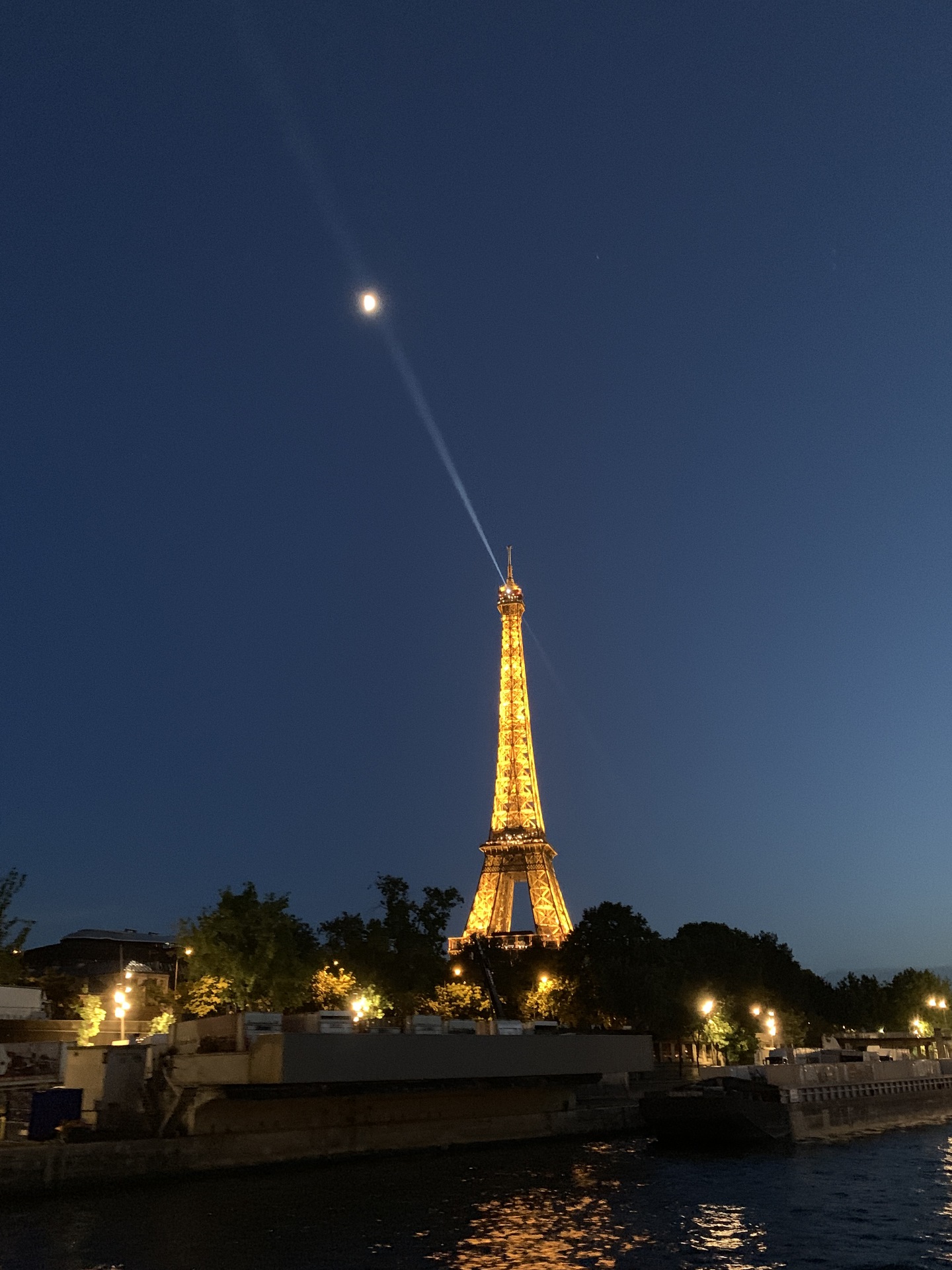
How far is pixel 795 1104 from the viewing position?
52.9 meters

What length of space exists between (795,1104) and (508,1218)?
1040 inches

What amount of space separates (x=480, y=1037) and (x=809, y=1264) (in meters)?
26.0

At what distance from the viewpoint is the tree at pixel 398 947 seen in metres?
72.8

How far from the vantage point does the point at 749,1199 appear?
35.8 m

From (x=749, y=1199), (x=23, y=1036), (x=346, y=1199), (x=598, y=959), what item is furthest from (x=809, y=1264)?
(x=598, y=959)

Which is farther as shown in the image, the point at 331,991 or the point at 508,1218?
the point at 331,991

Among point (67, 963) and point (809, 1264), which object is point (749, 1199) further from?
point (67, 963)

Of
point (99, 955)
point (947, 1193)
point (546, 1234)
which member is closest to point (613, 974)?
point (947, 1193)

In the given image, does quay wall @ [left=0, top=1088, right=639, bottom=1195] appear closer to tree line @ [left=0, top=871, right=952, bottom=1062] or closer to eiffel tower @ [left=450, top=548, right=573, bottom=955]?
tree line @ [left=0, top=871, right=952, bottom=1062]

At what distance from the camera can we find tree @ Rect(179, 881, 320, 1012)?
58.5 metres

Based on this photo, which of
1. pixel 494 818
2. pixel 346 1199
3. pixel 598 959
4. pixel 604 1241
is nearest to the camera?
pixel 604 1241

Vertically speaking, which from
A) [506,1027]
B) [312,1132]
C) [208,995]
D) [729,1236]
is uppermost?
[208,995]

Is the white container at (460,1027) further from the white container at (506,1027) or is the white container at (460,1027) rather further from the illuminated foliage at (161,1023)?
the illuminated foliage at (161,1023)

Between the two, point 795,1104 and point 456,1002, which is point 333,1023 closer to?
point 795,1104
